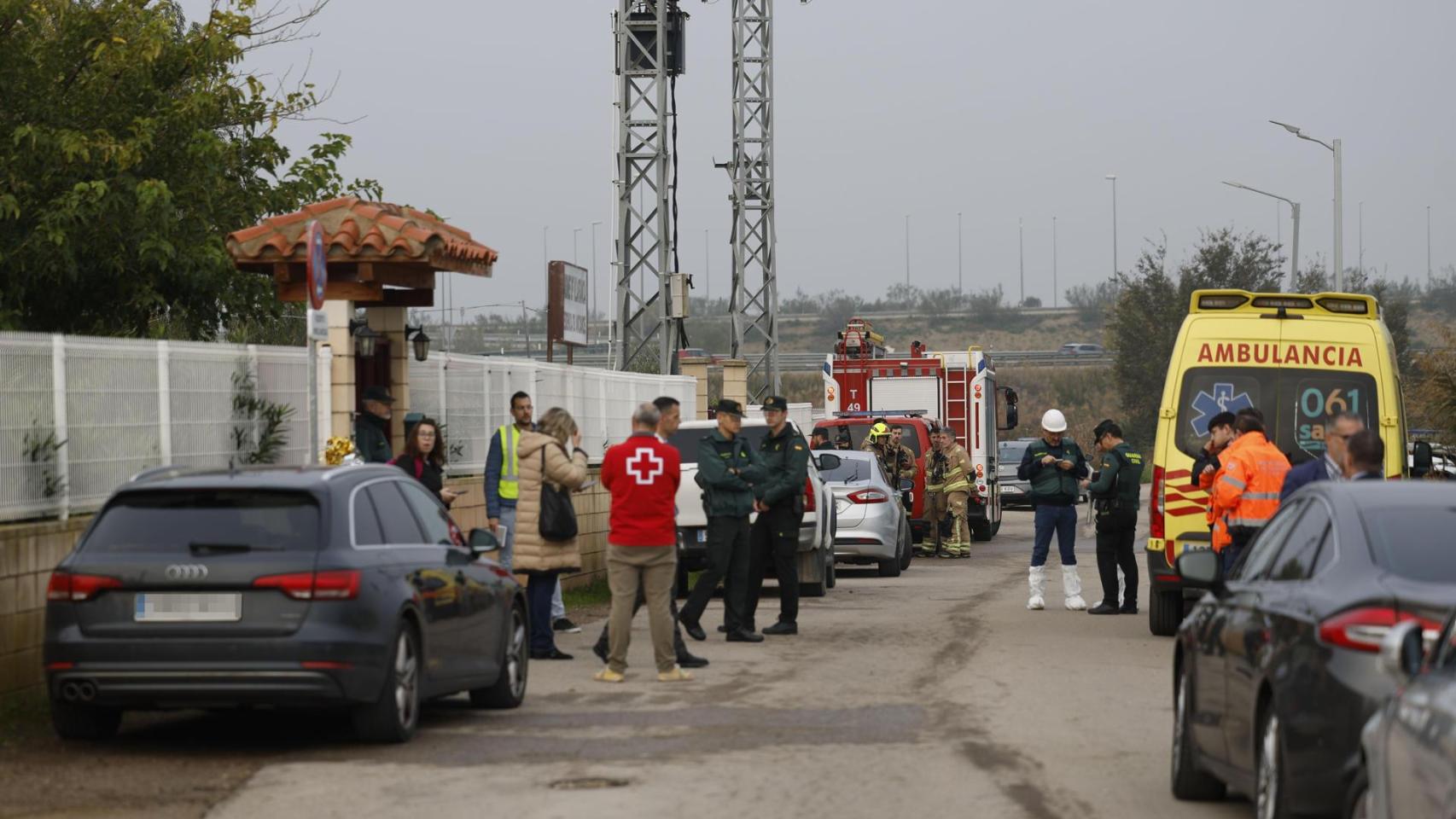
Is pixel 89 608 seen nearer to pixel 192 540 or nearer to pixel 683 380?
pixel 192 540

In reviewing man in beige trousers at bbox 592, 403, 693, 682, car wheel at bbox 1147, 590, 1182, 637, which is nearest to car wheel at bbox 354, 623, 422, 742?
man in beige trousers at bbox 592, 403, 693, 682

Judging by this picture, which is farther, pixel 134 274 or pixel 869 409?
pixel 869 409

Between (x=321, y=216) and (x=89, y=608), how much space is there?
8.28 metres

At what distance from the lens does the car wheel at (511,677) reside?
473 inches

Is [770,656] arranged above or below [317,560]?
below

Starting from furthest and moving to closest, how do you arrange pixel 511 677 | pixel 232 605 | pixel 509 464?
1. pixel 509 464
2. pixel 511 677
3. pixel 232 605

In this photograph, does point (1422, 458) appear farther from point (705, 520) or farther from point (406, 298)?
point (406, 298)

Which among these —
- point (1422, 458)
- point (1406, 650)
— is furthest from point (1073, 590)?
point (1406, 650)

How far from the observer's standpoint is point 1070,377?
4387 inches

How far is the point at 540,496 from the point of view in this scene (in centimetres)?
1469

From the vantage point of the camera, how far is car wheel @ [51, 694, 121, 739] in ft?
33.9

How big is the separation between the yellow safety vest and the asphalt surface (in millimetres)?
1622

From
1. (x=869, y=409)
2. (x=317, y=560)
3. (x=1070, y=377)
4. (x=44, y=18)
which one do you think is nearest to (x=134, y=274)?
(x=44, y=18)

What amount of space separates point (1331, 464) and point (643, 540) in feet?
14.6
